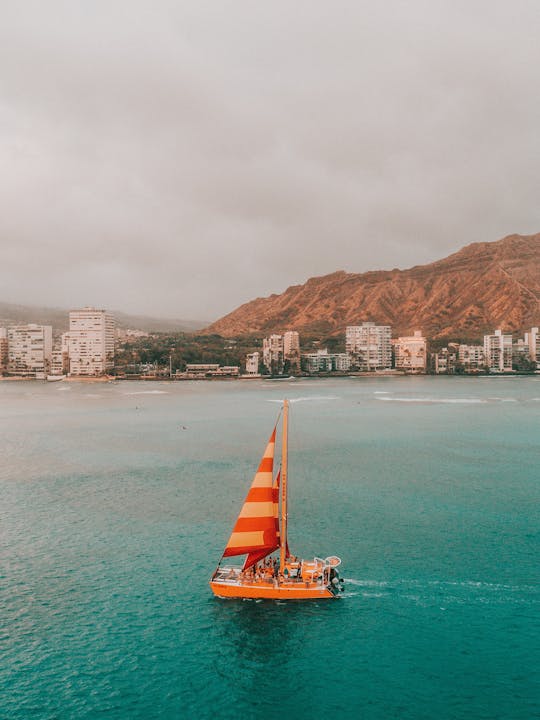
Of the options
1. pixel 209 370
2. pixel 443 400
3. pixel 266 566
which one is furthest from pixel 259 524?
pixel 209 370

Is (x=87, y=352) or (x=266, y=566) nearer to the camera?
(x=266, y=566)

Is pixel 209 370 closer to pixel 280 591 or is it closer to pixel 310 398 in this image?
pixel 310 398

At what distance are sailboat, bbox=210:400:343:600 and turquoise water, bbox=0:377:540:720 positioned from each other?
446 millimetres

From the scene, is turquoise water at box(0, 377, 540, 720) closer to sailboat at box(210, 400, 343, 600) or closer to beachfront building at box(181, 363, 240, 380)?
sailboat at box(210, 400, 343, 600)

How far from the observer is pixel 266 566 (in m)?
20.9

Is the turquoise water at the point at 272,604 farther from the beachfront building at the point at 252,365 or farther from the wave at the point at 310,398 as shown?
the beachfront building at the point at 252,365

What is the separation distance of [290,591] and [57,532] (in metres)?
12.9

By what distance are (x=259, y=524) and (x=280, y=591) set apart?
7.25ft

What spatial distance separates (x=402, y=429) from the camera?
62656 millimetres

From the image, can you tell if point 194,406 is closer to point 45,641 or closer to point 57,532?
point 57,532

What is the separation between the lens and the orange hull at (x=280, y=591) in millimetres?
19688

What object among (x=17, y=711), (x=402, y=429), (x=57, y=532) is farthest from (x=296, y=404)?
(x=17, y=711)

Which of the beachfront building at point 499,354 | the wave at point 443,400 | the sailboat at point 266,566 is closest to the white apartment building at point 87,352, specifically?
the wave at point 443,400

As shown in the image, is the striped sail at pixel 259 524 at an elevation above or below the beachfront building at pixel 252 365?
below
